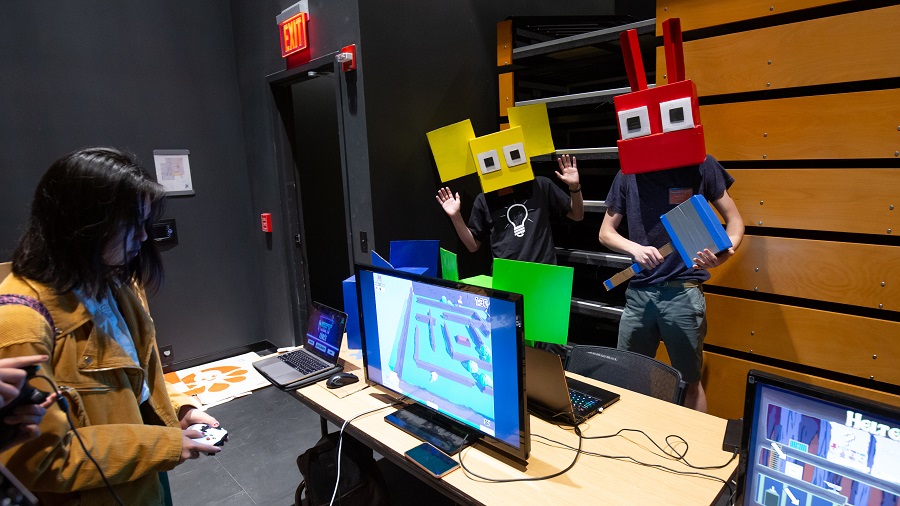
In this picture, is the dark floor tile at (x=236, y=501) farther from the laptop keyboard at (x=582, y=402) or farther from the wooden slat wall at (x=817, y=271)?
the wooden slat wall at (x=817, y=271)

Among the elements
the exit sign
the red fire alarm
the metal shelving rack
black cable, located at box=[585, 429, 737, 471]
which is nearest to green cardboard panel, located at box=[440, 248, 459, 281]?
black cable, located at box=[585, 429, 737, 471]

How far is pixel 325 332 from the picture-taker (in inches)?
76.7

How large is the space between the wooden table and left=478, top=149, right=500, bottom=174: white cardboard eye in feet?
4.51

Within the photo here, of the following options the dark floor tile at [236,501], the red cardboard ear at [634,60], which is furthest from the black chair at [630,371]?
the dark floor tile at [236,501]

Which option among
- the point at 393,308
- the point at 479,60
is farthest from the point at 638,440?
the point at 479,60

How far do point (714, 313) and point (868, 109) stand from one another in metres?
1.09

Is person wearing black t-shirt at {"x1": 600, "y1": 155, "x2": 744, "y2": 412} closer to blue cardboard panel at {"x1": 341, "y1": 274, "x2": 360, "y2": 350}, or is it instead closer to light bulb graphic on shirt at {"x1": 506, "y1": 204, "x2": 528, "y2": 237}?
light bulb graphic on shirt at {"x1": 506, "y1": 204, "x2": 528, "y2": 237}

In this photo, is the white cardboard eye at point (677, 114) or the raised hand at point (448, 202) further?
the raised hand at point (448, 202)

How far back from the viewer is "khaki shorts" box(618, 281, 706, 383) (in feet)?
7.20

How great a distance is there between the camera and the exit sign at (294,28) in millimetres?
3086

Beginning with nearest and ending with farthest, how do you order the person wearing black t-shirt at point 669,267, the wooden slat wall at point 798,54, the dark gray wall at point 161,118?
the wooden slat wall at point 798,54 → the person wearing black t-shirt at point 669,267 → the dark gray wall at point 161,118

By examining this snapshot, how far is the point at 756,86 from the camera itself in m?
2.27

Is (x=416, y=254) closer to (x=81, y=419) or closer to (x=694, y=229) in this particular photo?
(x=694, y=229)

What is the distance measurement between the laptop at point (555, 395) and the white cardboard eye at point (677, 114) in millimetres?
1128
